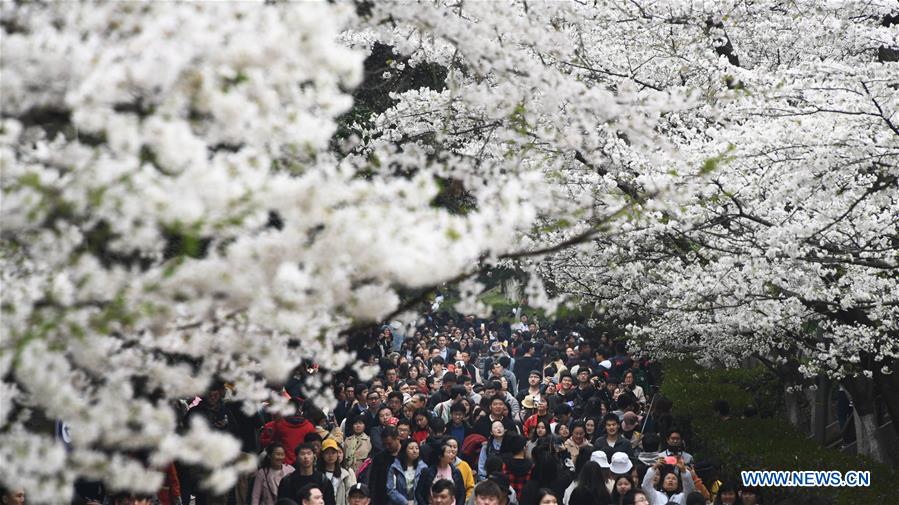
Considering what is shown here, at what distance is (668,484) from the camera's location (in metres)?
9.29

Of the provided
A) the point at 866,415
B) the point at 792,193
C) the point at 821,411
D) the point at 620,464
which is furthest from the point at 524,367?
the point at 792,193

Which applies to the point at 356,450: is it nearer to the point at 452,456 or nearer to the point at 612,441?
the point at 452,456

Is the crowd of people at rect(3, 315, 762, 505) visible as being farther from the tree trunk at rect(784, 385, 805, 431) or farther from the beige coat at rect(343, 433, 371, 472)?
the tree trunk at rect(784, 385, 805, 431)

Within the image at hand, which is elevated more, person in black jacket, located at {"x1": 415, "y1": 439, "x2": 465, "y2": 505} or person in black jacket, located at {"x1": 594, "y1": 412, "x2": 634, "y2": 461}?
person in black jacket, located at {"x1": 594, "y1": 412, "x2": 634, "y2": 461}

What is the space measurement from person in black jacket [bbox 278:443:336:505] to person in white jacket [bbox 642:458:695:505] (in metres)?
3.27

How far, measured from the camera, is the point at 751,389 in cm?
1953

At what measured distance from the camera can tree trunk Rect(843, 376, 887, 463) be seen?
41.3 ft

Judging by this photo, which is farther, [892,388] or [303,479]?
[892,388]

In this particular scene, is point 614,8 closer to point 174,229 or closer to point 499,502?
point 499,502

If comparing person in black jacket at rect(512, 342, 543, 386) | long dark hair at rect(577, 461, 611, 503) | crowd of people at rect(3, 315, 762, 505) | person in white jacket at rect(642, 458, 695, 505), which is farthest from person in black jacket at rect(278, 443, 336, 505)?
person in black jacket at rect(512, 342, 543, 386)

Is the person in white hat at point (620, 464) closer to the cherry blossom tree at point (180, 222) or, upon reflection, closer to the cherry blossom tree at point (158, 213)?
the cherry blossom tree at point (180, 222)

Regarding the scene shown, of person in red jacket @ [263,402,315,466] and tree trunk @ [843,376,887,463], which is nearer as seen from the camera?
person in red jacket @ [263,402,315,466]

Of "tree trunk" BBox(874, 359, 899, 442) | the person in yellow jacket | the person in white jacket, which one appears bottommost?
the person in yellow jacket

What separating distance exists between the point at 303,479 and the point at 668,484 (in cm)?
370
